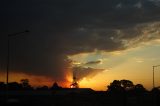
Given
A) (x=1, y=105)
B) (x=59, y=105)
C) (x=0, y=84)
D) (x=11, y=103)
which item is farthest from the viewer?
(x=0, y=84)

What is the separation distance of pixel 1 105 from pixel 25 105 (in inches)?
83.4

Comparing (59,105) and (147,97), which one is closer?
(59,105)

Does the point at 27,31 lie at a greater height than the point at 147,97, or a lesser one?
greater

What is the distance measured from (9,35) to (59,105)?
1723 cm

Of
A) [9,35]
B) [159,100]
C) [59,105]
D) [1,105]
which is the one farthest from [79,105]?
[1,105]

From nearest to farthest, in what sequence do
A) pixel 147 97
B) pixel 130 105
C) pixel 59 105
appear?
pixel 59 105, pixel 130 105, pixel 147 97

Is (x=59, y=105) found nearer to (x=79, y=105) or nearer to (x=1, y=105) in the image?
(x=79, y=105)

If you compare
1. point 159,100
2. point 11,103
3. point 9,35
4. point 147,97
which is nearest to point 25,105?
point 11,103

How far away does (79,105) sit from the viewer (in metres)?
71.9

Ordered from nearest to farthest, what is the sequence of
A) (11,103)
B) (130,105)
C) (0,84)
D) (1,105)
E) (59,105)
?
(11,103) → (1,105) → (59,105) → (130,105) → (0,84)

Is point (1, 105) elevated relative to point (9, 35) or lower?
lower

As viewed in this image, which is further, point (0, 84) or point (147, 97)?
point (0, 84)

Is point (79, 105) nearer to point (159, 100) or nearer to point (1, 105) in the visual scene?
point (159, 100)

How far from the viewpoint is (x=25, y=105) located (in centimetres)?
3312
